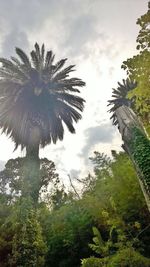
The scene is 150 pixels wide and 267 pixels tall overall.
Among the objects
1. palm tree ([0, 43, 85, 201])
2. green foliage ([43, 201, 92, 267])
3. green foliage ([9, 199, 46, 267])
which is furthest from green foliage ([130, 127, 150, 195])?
palm tree ([0, 43, 85, 201])

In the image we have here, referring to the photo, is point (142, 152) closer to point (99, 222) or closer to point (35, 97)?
point (99, 222)

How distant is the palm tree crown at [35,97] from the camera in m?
21.8

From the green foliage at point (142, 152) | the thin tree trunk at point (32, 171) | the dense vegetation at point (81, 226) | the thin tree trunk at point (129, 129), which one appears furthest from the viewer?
the thin tree trunk at point (32, 171)

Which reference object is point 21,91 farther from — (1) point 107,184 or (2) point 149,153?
(2) point 149,153

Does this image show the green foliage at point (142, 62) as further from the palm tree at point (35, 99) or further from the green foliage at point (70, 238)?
the palm tree at point (35, 99)

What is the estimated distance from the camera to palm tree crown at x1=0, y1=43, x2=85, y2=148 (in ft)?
71.4

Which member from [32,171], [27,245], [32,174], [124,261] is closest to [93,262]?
[124,261]

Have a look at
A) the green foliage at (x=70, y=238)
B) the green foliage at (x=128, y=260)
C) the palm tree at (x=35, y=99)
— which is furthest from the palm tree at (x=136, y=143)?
the palm tree at (x=35, y=99)

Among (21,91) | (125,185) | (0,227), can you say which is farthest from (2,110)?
(125,185)

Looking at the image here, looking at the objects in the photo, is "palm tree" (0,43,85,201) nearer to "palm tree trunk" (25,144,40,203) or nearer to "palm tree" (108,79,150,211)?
"palm tree trunk" (25,144,40,203)

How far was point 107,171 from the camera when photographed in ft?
45.4

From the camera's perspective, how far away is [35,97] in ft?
73.7

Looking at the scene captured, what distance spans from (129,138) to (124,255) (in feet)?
11.1

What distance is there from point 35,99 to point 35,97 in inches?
5.6
